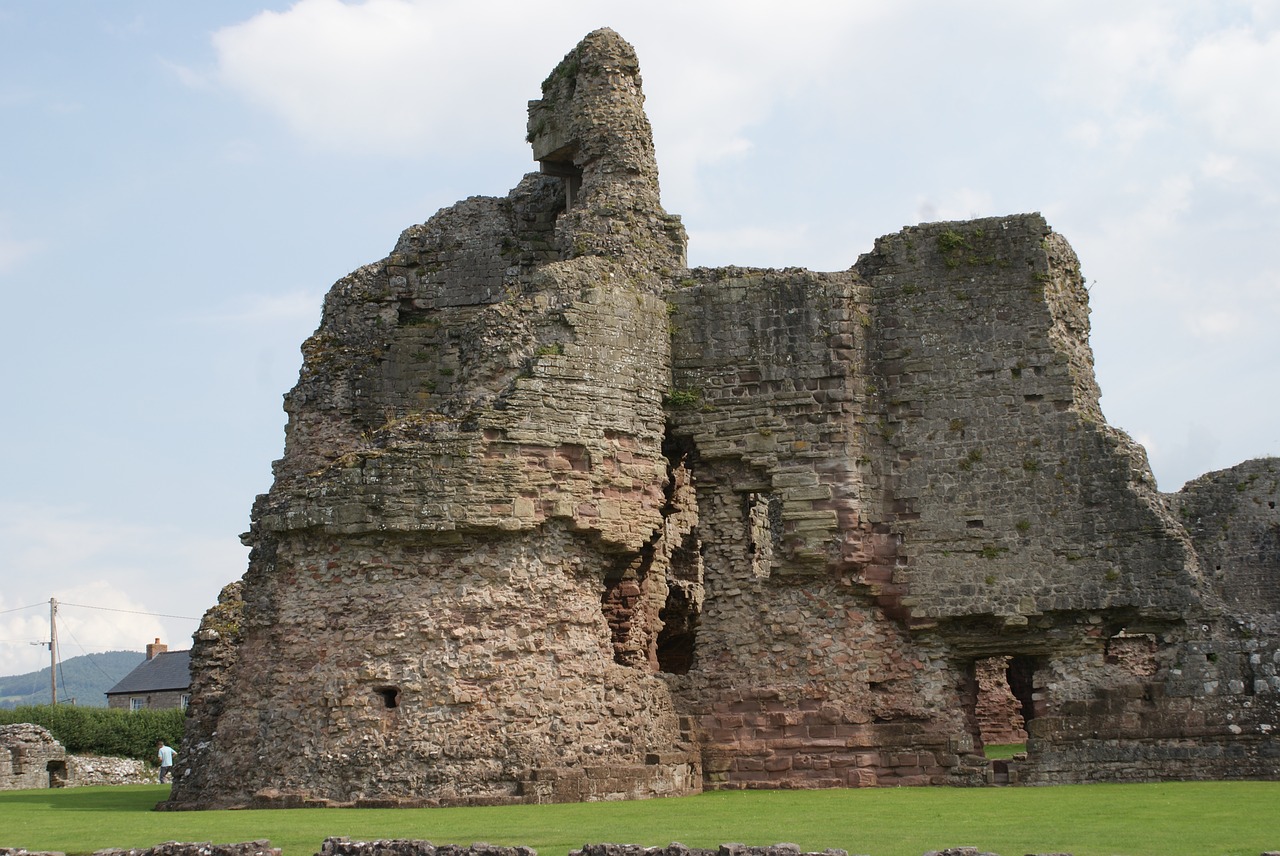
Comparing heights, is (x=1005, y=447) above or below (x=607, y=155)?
below

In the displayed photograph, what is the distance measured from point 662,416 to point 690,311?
1594 millimetres

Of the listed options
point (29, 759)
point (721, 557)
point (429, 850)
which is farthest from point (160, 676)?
point (429, 850)

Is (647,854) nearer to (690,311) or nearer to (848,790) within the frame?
(848,790)

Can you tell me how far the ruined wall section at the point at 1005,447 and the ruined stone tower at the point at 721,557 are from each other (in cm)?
4

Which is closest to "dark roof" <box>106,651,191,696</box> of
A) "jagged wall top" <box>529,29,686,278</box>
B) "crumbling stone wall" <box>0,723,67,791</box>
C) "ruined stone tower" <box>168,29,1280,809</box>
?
"crumbling stone wall" <box>0,723,67,791</box>

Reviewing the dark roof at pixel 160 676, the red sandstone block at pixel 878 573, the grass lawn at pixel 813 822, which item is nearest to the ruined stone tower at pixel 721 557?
the red sandstone block at pixel 878 573

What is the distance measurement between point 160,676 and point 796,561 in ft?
132

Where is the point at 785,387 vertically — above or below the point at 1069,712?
above

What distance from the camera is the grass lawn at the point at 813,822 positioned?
12227mm

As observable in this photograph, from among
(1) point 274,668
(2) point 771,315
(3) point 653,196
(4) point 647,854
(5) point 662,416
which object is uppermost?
(3) point 653,196

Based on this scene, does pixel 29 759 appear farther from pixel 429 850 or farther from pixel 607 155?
pixel 429 850

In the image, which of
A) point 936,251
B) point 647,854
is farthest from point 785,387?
point 647,854

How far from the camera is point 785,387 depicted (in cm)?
2067

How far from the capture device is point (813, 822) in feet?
46.2
